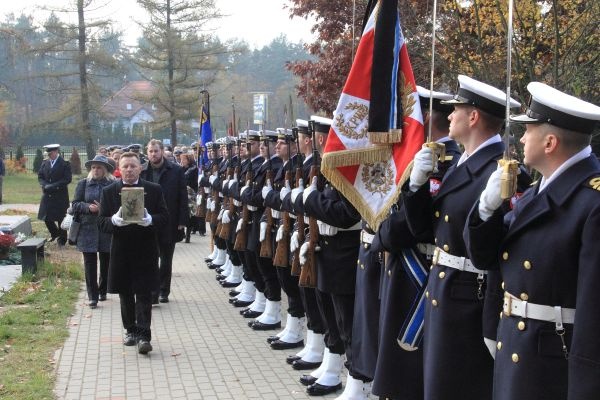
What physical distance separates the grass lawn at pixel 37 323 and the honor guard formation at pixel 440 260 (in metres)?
1.00

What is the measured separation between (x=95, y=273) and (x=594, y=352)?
27.2 feet

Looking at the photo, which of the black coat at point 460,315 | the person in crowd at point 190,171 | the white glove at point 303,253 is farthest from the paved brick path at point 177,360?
the person in crowd at point 190,171

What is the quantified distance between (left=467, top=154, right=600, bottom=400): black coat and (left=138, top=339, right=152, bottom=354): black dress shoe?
4.96 meters

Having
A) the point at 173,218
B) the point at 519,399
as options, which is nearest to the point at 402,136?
the point at 519,399

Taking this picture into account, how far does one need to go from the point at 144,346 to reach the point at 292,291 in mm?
1560

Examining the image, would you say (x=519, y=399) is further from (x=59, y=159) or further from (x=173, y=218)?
(x=59, y=159)

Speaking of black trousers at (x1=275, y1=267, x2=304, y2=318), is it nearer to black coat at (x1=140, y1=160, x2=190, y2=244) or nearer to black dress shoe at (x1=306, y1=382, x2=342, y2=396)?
black dress shoe at (x1=306, y1=382, x2=342, y2=396)

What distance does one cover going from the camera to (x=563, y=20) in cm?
965

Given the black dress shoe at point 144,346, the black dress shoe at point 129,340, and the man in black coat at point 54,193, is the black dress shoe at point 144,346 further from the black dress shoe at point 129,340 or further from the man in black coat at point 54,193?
the man in black coat at point 54,193

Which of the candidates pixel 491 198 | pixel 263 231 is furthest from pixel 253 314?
pixel 491 198

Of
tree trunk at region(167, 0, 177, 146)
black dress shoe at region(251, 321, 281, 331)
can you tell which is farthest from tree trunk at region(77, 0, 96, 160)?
black dress shoe at region(251, 321, 281, 331)

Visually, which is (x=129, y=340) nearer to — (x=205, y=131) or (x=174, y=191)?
(x=174, y=191)

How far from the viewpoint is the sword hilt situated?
336 cm

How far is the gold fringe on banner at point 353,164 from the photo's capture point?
5.26 m
